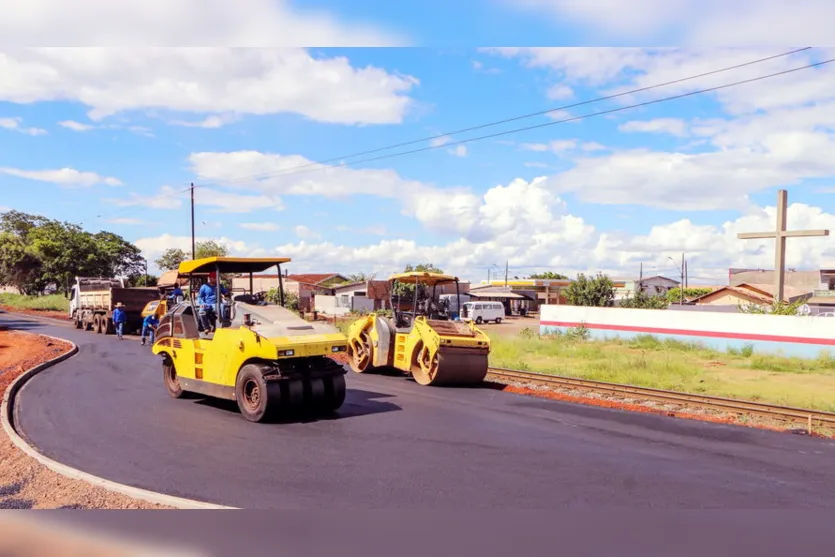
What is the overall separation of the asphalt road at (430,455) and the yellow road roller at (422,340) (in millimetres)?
1791

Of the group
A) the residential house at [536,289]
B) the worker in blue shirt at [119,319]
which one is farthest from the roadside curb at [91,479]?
the residential house at [536,289]

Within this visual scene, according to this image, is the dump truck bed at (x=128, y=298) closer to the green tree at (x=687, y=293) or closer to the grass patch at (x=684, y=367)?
the grass patch at (x=684, y=367)

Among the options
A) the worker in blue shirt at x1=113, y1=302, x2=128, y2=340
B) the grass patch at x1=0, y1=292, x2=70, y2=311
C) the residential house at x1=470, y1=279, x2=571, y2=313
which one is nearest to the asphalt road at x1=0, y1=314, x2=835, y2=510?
the worker in blue shirt at x1=113, y1=302, x2=128, y2=340

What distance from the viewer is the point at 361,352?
16.5 m

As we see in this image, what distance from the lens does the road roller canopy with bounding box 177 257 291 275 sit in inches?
428

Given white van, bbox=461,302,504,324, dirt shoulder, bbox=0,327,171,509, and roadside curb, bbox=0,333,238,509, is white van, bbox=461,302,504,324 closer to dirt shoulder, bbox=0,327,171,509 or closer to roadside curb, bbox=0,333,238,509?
roadside curb, bbox=0,333,238,509

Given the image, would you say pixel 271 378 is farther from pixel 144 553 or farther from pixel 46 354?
pixel 46 354

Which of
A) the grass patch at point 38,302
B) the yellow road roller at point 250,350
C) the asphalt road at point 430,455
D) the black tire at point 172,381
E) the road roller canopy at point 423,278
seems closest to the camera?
the asphalt road at point 430,455

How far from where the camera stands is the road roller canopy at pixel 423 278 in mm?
15141

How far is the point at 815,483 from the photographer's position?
24.5 ft

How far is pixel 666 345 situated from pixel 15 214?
79.5m

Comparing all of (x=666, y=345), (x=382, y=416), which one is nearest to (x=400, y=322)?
(x=382, y=416)

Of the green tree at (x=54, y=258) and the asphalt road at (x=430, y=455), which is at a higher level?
the green tree at (x=54, y=258)

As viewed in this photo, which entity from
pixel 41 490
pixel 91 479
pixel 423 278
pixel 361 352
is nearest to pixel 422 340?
pixel 423 278
